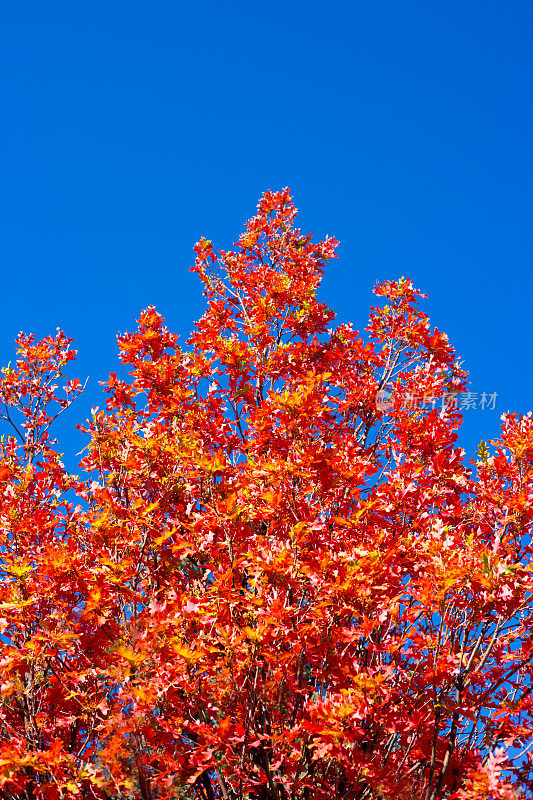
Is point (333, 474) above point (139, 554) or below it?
above

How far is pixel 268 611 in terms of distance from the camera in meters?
5.32

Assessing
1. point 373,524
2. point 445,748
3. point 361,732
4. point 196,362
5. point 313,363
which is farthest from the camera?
point 313,363

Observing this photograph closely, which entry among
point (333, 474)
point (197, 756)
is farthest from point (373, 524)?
point (197, 756)

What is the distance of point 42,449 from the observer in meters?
8.30

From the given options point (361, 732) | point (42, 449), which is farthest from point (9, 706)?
point (361, 732)

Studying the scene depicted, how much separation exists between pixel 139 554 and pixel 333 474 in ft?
6.97

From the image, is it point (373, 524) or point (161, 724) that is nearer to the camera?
point (161, 724)

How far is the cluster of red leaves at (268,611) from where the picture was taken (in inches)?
213

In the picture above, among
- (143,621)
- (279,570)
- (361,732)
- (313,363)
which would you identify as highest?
(313,363)

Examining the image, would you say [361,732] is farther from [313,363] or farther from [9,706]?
[313,363]

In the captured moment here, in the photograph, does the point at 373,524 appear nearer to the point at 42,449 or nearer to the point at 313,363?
the point at 313,363

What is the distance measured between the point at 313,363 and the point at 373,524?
9.03 feet

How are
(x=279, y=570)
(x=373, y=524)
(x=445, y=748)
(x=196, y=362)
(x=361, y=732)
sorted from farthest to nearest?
(x=196, y=362), (x=373, y=524), (x=445, y=748), (x=279, y=570), (x=361, y=732)

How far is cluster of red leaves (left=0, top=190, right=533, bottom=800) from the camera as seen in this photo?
17.7 feet
